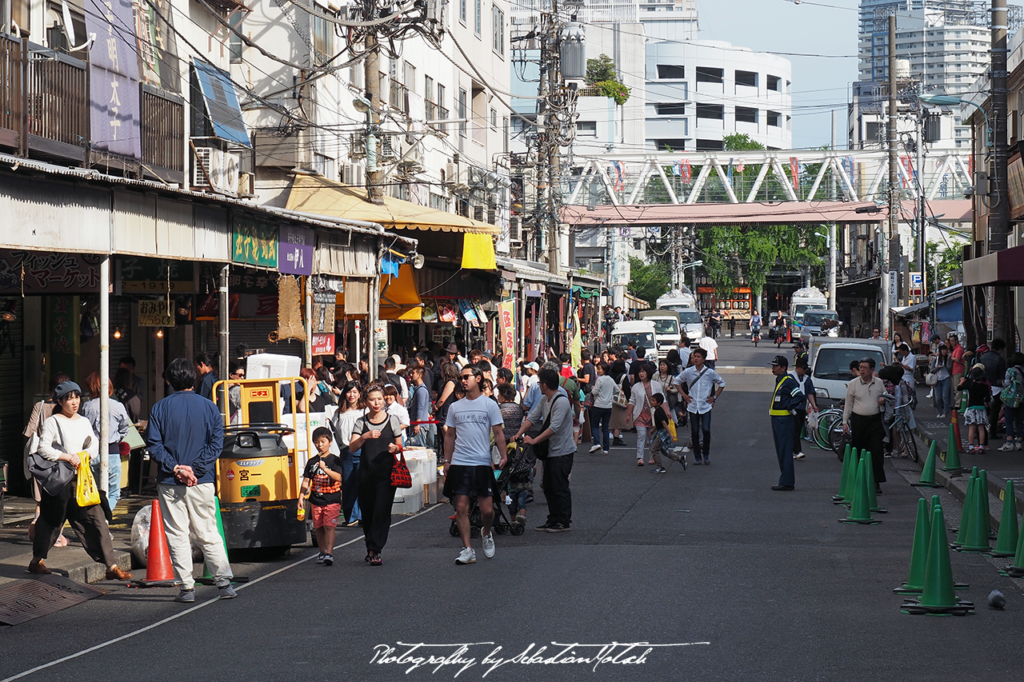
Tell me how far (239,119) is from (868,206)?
110 feet

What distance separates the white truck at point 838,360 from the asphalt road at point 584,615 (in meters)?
11.0

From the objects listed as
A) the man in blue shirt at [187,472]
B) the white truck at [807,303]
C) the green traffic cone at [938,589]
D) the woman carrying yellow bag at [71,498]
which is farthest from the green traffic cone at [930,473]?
the white truck at [807,303]

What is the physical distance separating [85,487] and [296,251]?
290 inches

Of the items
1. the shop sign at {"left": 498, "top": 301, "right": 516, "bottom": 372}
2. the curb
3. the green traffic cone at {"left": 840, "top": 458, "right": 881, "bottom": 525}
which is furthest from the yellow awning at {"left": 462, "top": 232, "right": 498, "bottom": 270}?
the green traffic cone at {"left": 840, "top": 458, "right": 881, "bottom": 525}

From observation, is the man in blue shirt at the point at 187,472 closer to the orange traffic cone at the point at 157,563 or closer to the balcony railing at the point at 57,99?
the orange traffic cone at the point at 157,563

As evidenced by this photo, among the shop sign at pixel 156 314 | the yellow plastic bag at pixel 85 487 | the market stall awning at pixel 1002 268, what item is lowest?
the yellow plastic bag at pixel 85 487

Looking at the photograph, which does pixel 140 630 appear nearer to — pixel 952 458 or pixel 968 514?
pixel 968 514

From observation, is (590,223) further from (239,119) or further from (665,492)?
(665,492)

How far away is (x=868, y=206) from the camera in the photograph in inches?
1957

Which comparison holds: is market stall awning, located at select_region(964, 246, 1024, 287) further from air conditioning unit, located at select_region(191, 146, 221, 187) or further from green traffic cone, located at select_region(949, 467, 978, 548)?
air conditioning unit, located at select_region(191, 146, 221, 187)

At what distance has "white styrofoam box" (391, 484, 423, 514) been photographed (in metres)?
15.1

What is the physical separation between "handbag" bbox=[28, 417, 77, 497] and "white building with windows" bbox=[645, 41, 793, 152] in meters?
94.8

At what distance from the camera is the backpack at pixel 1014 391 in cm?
2081

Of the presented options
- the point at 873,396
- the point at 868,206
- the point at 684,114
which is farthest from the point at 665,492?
the point at 684,114
